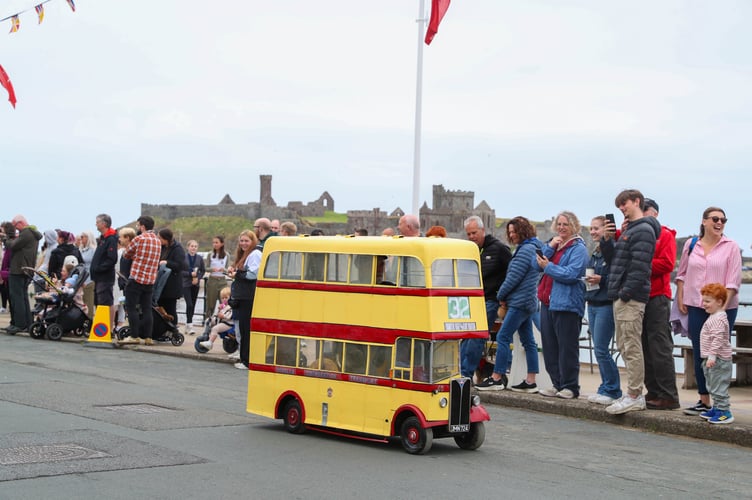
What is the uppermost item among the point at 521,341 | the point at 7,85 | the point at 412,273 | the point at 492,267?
the point at 7,85

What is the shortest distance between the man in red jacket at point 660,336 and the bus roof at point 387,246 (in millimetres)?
3267

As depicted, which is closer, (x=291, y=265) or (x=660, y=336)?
(x=291, y=265)

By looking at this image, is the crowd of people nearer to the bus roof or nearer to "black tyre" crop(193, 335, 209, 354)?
"black tyre" crop(193, 335, 209, 354)

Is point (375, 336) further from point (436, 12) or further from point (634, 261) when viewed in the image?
point (436, 12)

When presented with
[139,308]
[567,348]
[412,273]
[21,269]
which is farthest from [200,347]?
[412,273]

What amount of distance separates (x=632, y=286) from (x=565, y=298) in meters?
1.42

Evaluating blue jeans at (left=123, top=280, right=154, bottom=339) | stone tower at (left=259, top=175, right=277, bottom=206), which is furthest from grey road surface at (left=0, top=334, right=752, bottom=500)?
stone tower at (left=259, top=175, right=277, bottom=206)

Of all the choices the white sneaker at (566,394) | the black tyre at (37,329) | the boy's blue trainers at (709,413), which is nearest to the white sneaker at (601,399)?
the white sneaker at (566,394)

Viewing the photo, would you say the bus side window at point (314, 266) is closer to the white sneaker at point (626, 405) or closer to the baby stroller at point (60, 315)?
the white sneaker at point (626, 405)

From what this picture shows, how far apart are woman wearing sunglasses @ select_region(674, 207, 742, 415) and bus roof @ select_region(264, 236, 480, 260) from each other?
3328 millimetres

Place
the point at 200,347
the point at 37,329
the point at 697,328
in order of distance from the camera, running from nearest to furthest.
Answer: the point at 697,328
the point at 200,347
the point at 37,329

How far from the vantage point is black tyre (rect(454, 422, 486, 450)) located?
9.36 m

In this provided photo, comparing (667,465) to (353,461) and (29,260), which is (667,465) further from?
(29,260)

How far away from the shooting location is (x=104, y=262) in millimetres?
20047
